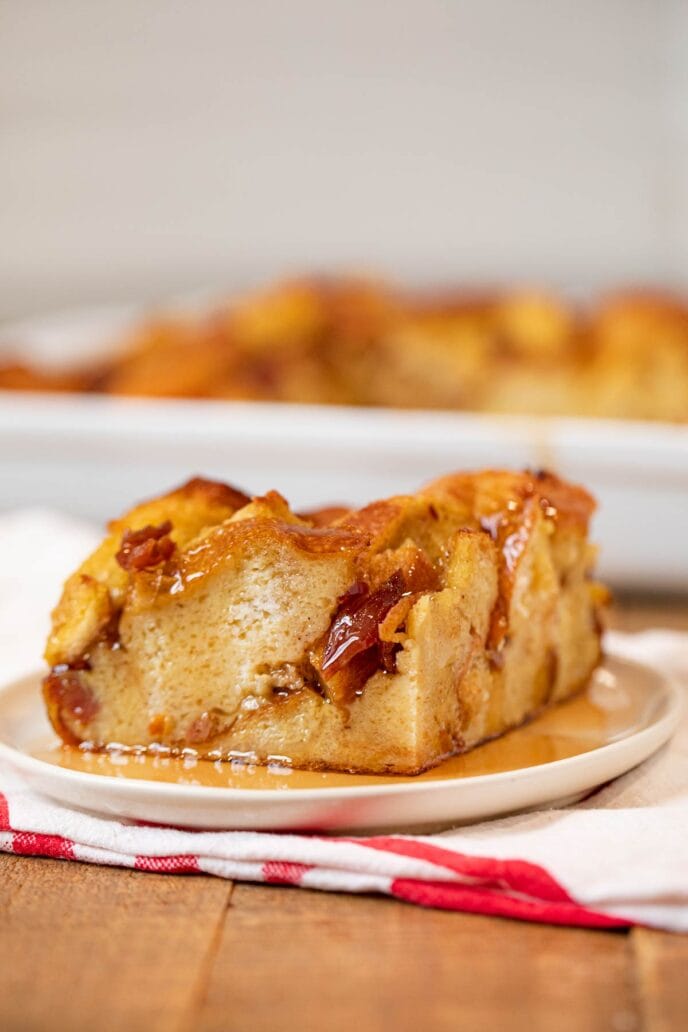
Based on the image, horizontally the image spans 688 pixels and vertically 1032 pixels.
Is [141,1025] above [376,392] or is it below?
above

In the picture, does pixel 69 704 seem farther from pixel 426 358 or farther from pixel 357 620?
pixel 426 358

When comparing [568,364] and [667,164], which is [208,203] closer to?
Result: [667,164]

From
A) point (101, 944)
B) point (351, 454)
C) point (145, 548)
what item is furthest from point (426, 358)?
point (101, 944)

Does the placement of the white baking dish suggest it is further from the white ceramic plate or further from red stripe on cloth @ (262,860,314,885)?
red stripe on cloth @ (262,860,314,885)

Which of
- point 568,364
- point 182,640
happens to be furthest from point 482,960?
point 568,364

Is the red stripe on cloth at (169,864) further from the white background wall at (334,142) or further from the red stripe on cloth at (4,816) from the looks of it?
the white background wall at (334,142)

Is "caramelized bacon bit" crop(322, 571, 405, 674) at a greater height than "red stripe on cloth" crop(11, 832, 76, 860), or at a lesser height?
greater

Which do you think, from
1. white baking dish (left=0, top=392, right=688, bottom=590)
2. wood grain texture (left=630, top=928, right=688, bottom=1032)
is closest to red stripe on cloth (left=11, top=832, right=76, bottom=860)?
wood grain texture (left=630, top=928, right=688, bottom=1032)
